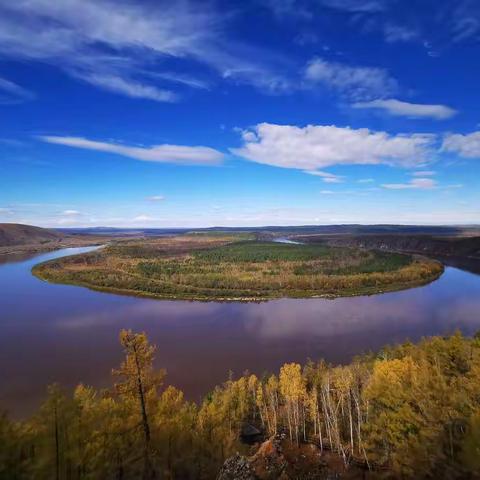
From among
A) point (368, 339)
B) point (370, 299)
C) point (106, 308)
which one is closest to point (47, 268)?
point (106, 308)

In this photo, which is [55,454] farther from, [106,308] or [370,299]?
[370,299]

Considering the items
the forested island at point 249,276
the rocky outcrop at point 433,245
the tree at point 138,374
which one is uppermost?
the tree at point 138,374

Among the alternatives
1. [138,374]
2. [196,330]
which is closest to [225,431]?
[138,374]

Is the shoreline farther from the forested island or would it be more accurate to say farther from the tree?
the tree

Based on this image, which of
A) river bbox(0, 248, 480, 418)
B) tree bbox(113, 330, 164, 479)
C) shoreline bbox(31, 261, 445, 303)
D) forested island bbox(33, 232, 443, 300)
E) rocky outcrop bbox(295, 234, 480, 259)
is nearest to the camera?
tree bbox(113, 330, 164, 479)

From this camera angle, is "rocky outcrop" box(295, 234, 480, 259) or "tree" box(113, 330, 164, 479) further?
"rocky outcrop" box(295, 234, 480, 259)

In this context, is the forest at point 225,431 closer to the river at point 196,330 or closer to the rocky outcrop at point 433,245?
the river at point 196,330

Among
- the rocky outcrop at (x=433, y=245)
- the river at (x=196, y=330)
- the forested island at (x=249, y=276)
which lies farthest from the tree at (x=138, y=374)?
the rocky outcrop at (x=433, y=245)

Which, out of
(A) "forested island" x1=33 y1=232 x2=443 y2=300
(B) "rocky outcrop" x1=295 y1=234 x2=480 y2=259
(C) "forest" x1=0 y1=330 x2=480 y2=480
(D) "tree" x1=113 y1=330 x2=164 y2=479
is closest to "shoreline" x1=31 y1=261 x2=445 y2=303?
(A) "forested island" x1=33 y1=232 x2=443 y2=300
